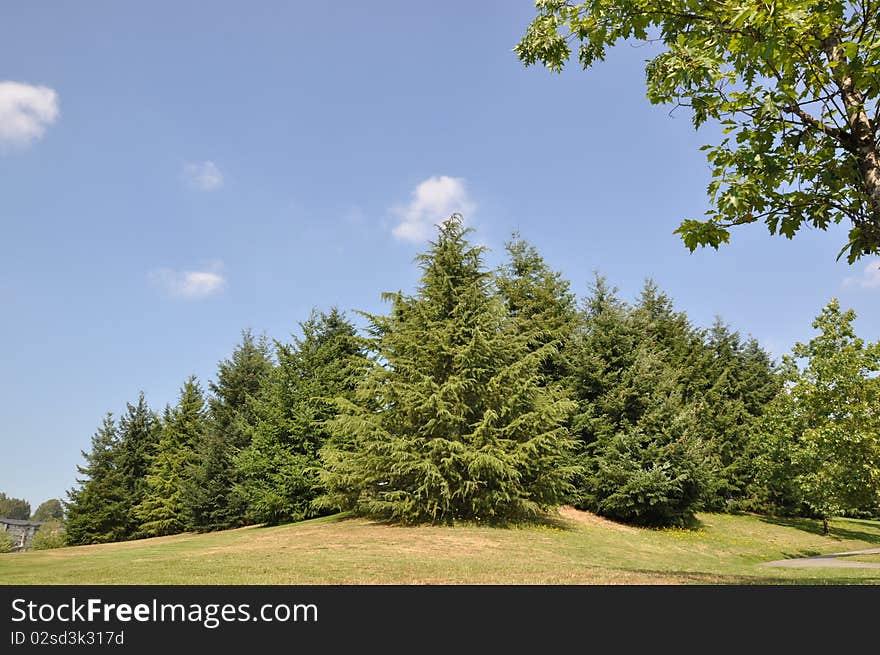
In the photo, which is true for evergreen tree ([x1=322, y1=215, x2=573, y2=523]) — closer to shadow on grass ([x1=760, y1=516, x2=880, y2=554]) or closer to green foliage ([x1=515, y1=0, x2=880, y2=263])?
green foliage ([x1=515, y1=0, x2=880, y2=263])

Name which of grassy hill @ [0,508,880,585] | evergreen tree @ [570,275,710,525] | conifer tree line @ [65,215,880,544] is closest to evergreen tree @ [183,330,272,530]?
conifer tree line @ [65,215,880,544]

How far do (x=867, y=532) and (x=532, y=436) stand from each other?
29092mm

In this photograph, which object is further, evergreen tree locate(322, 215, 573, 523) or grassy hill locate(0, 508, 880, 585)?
evergreen tree locate(322, 215, 573, 523)

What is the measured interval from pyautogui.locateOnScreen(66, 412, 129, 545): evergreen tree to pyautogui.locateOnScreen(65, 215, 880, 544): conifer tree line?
129 mm

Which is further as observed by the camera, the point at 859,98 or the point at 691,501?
the point at 691,501

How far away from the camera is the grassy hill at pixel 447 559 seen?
8867 millimetres

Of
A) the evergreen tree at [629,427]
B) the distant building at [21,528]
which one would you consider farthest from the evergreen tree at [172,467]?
the distant building at [21,528]

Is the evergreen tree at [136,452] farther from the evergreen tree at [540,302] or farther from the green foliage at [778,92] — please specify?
the green foliage at [778,92]

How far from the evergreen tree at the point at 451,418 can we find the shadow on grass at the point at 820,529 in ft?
70.3

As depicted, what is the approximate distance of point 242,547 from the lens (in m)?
14.0

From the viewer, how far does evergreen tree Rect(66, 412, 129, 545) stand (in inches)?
1414
